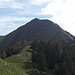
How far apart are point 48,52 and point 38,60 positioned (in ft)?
88.2

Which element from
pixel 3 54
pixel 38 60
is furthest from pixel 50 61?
pixel 3 54

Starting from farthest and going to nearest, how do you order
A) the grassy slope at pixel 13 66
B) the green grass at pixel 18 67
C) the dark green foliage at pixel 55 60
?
the dark green foliage at pixel 55 60
the green grass at pixel 18 67
the grassy slope at pixel 13 66

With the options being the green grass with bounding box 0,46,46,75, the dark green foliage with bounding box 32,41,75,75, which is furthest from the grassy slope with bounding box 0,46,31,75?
the dark green foliage with bounding box 32,41,75,75

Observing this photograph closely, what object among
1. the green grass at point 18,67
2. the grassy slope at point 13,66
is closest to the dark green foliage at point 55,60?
the green grass at point 18,67

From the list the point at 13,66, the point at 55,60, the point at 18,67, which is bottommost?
the point at 18,67

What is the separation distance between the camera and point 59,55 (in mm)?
132875

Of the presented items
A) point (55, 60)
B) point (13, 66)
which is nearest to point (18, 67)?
point (13, 66)

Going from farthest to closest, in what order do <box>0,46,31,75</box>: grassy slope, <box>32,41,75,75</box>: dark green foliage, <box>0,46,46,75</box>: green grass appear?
<box>32,41,75,75</box>: dark green foliage
<box>0,46,46,75</box>: green grass
<box>0,46,31,75</box>: grassy slope

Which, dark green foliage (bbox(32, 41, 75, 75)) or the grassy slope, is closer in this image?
the grassy slope

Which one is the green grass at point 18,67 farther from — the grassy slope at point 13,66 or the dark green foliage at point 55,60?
the dark green foliage at point 55,60

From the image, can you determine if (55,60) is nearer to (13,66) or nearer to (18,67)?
(18,67)

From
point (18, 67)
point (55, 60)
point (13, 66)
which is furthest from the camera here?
point (55, 60)

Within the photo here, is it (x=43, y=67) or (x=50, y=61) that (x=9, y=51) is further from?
(x=43, y=67)

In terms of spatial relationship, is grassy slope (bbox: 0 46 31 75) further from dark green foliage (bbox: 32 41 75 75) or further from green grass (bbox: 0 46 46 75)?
dark green foliage (bbox: 32 41 75 75)
